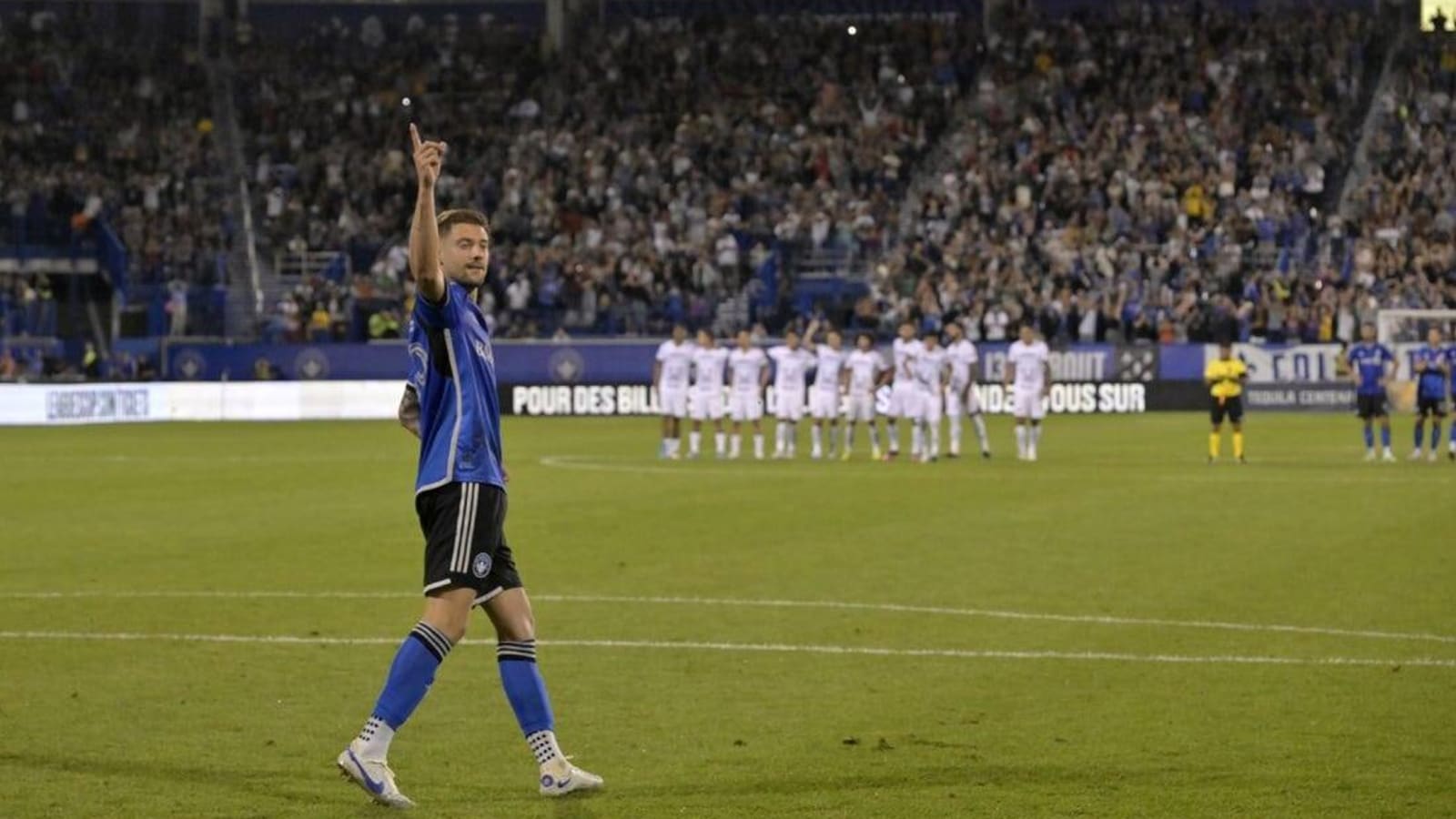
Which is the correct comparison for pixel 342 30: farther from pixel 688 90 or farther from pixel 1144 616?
pixel 1144 616

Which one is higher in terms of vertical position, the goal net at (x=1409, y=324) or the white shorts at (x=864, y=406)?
the goal net at (x=1409, y=324)

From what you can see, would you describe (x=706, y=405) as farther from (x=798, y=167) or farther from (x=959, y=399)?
(x=798, y=167)

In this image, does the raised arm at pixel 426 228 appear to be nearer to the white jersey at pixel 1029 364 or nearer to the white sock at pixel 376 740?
the white sock at pixel 376 740

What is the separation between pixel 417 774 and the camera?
31.5ft

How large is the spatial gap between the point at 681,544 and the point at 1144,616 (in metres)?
6.75

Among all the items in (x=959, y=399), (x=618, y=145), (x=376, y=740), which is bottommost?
(x=959, y=399)

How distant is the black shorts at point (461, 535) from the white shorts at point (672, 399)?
28.6 m

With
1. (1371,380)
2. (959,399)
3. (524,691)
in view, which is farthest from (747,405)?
(524,691)

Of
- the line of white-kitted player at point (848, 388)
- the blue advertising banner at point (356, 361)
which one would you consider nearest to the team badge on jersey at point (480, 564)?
the line of white-kitted player at point (848, 388)

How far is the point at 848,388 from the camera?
37.9m

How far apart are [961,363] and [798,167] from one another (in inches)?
823

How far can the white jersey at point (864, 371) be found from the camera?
3847cm

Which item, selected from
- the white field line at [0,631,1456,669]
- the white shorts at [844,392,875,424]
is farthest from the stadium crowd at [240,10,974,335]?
the white field line at [0,631,1456,669]

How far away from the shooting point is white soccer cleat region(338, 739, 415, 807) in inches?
340
